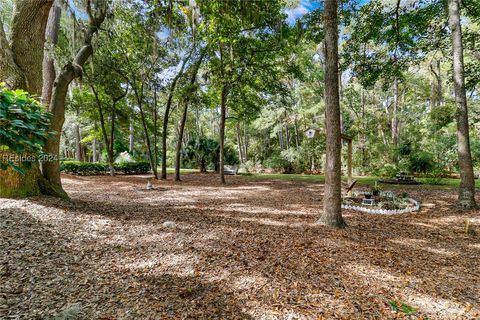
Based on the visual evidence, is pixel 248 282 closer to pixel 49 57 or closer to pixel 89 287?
pixel 89 287

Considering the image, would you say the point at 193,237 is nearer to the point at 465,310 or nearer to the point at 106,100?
the point at 465,310

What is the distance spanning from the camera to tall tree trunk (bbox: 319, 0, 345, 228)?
13.9 ft

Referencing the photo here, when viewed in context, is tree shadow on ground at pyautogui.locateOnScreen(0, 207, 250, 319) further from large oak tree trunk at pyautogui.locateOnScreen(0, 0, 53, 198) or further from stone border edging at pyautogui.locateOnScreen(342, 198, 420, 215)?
stone border edging at pyautogui.locateOnScreen(342, 198, 420, 215)

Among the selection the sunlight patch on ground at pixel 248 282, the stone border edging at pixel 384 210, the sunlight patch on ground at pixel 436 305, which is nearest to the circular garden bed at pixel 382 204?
the stone border edging at pixel 384 210

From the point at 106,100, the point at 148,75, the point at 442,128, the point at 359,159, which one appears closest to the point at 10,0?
the point at 106,100

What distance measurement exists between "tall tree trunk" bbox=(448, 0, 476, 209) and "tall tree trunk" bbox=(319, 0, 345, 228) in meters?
4.29

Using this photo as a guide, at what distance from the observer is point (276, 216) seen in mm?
5285

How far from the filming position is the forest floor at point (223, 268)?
211cm

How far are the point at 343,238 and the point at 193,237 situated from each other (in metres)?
2.37

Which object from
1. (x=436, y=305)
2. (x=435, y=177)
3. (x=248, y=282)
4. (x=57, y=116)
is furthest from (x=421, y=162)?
(x=57, y=116)

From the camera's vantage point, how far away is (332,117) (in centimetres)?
427

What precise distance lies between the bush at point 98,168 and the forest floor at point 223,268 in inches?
429

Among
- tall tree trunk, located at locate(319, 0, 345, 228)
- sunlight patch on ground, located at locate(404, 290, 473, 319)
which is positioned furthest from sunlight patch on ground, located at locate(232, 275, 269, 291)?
tall tree trunk, located at locate(319, 0, 345, 228)

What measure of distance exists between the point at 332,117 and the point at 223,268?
10.2ft
